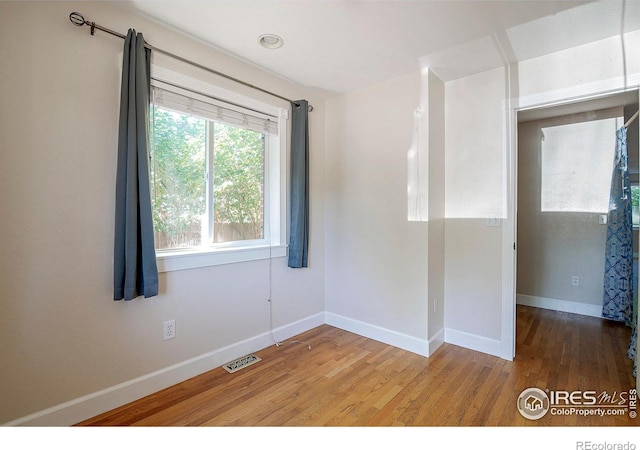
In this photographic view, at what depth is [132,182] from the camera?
1.79 meters

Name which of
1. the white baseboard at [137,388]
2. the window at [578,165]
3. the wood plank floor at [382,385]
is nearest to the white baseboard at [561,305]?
the wood plank floor at [382,385]

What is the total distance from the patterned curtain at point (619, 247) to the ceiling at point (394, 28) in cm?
178

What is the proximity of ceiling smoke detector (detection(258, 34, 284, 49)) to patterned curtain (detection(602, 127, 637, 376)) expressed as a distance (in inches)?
137

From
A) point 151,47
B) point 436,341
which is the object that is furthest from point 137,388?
point 436,341

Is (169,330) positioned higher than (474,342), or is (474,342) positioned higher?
(169,330)

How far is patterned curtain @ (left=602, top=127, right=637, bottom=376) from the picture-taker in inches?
125

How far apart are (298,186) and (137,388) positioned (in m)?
1.91

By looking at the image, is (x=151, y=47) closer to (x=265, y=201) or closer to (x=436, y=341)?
(x=265, y=201)

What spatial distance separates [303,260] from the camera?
290 cm

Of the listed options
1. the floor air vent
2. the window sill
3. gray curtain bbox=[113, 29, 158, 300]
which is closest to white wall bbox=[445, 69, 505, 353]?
the window sill

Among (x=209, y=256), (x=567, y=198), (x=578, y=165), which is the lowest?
(x=209, y=256)

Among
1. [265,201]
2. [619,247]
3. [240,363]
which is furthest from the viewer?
[619,247]

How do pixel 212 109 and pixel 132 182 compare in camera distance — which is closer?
pixel 132 182
